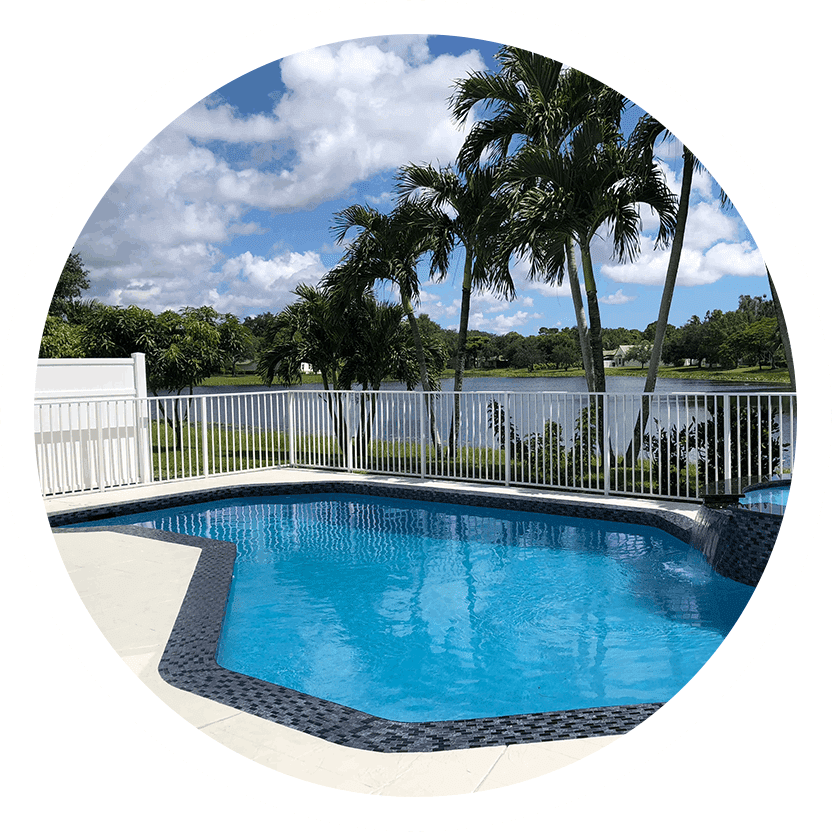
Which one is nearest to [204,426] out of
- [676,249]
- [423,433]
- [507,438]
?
[423,433]

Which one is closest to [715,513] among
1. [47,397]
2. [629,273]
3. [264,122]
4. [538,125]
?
[538,125]

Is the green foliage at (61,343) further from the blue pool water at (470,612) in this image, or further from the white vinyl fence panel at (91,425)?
the blue pool water at (470,612)

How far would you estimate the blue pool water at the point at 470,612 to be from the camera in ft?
14.1

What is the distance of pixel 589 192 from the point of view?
31.1 ft

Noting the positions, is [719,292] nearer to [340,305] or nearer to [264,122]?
[264,122]

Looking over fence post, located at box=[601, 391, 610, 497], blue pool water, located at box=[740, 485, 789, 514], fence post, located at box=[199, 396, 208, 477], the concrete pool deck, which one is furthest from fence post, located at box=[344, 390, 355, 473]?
blue pool water, located at box=[740, 485, 789, 514]

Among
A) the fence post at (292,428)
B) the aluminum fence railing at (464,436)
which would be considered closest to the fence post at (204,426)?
the aluminum fence railing at (464,436)

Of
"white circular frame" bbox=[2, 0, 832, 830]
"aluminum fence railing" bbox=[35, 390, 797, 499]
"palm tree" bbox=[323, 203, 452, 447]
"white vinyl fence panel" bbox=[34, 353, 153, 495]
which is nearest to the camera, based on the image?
"white circular frame" bbox=[2, 0, 832, 830]

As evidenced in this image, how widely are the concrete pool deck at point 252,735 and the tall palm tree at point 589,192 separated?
589cm

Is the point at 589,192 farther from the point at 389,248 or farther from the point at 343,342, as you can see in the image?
the point at 343,342

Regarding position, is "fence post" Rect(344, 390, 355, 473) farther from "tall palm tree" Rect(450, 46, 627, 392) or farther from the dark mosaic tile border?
the dark mosaic tile border

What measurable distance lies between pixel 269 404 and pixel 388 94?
14.3 m

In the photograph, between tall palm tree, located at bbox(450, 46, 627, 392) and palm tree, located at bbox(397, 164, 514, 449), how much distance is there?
461mm

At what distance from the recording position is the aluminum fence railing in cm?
799
